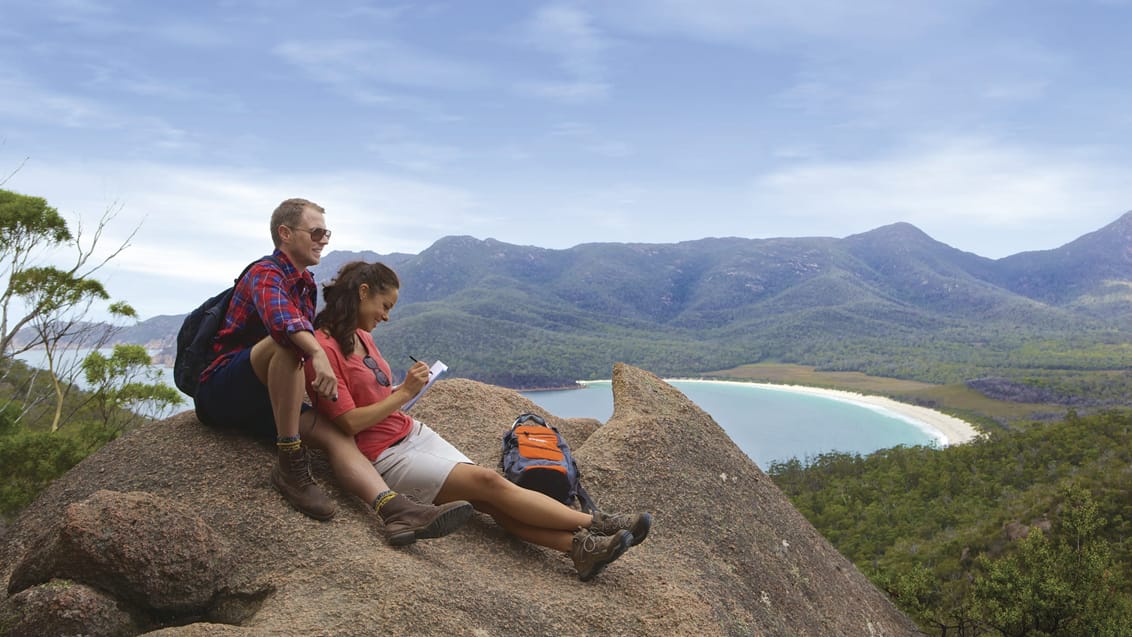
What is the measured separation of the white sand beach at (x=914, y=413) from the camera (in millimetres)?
100750

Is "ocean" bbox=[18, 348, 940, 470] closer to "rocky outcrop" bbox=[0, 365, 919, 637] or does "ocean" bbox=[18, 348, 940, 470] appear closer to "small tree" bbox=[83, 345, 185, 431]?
"small tree" bbox=[83, 345, 185, 431]

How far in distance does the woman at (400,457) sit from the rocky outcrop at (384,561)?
0.97ft

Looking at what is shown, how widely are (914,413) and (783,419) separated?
21.4 meters

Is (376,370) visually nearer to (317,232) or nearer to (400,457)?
(400,457)

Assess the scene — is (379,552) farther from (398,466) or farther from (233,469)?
(233,469)

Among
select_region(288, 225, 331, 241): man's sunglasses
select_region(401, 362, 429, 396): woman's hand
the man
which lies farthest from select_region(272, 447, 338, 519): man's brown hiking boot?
select_region(288, 225, 331, 241): man's sunglasses

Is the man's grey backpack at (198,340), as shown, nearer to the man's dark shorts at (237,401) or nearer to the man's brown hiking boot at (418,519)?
the man's dark shorts at (237,401)

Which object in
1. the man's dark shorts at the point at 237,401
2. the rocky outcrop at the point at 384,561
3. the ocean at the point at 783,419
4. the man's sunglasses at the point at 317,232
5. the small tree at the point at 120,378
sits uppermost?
the man's sunglasses at the point at 317,232

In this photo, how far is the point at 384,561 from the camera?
15.6 ft

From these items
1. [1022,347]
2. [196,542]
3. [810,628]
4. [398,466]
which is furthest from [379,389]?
[1022,347]

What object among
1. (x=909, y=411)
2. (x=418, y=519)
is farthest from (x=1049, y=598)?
(x=909, y=411)

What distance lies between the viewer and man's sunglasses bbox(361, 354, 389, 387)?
219 inches

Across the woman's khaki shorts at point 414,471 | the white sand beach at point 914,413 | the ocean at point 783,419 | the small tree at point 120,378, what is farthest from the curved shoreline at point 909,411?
the woman's khaki shorts at point 414,471

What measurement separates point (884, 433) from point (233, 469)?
117570mm
